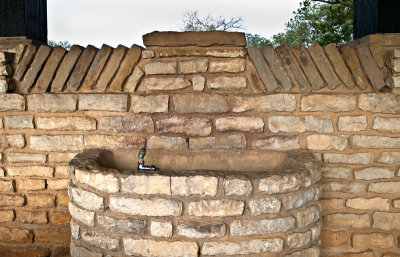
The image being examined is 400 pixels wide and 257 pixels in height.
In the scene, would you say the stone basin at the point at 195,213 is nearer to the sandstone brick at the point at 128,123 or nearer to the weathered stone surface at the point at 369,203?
the sandstone brick at the point at 128,123

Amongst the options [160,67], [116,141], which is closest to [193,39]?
[160,67]

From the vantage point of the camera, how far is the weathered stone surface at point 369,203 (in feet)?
9.47

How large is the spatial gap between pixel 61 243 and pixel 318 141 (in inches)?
91.4

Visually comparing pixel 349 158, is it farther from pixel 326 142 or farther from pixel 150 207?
pixel 150 207

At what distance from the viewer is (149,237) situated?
2.13 m

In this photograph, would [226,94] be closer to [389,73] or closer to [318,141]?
[318,141]

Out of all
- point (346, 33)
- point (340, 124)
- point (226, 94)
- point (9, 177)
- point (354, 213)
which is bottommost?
point (354, 213)

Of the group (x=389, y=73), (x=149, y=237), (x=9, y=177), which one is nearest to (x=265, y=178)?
(x=149, y=237)

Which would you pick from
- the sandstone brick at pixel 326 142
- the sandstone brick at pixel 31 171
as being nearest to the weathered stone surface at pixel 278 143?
the sandstone brick at pixel 326 142

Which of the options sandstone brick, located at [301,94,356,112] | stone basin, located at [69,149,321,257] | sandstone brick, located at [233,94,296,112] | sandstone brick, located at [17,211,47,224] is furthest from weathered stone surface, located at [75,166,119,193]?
sandstone brick, located at [301,94,356,112]

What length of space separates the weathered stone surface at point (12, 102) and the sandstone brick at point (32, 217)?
89 cm

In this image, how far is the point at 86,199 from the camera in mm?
2271

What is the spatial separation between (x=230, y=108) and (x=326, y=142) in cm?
81

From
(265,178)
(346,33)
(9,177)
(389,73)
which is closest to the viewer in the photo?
(265,178)
